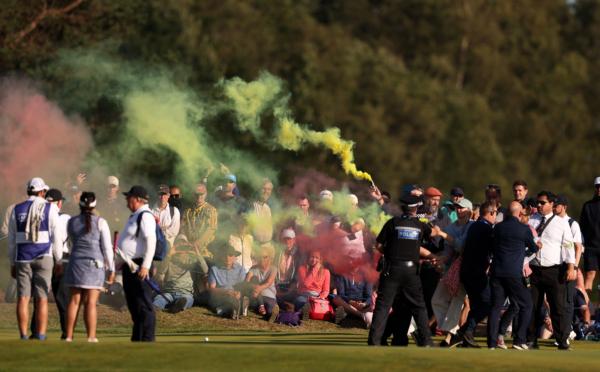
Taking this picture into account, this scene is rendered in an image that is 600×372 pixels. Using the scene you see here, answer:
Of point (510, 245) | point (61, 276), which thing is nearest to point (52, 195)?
point (61, 276)

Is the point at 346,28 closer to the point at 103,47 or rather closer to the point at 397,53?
the point at 397,53

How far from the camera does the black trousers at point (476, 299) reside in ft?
72.7

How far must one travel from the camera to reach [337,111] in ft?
189

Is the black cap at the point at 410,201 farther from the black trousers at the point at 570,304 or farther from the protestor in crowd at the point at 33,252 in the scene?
the protestor in crowd at the point at 33,252

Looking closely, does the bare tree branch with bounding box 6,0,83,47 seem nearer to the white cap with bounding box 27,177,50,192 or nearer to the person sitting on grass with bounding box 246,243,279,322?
the person sitting on grass with bounding box 246,243,279,322

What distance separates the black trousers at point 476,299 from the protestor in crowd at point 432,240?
691 mm

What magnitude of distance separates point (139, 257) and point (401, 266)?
11.8ft

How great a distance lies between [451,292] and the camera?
2289 cm

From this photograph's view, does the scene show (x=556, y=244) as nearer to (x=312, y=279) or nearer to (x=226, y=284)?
(x=312, y=279)

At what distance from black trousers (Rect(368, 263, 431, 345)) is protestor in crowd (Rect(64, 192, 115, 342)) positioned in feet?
12.2

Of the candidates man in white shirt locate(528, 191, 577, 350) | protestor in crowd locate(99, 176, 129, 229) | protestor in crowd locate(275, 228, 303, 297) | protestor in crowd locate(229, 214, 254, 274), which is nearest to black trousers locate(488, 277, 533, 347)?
man in white shirt locate(528, 191, 577, 350)

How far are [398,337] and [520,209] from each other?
2.70m

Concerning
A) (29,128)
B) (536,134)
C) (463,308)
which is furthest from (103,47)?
(536,134)

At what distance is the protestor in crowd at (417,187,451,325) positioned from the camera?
917 inches
